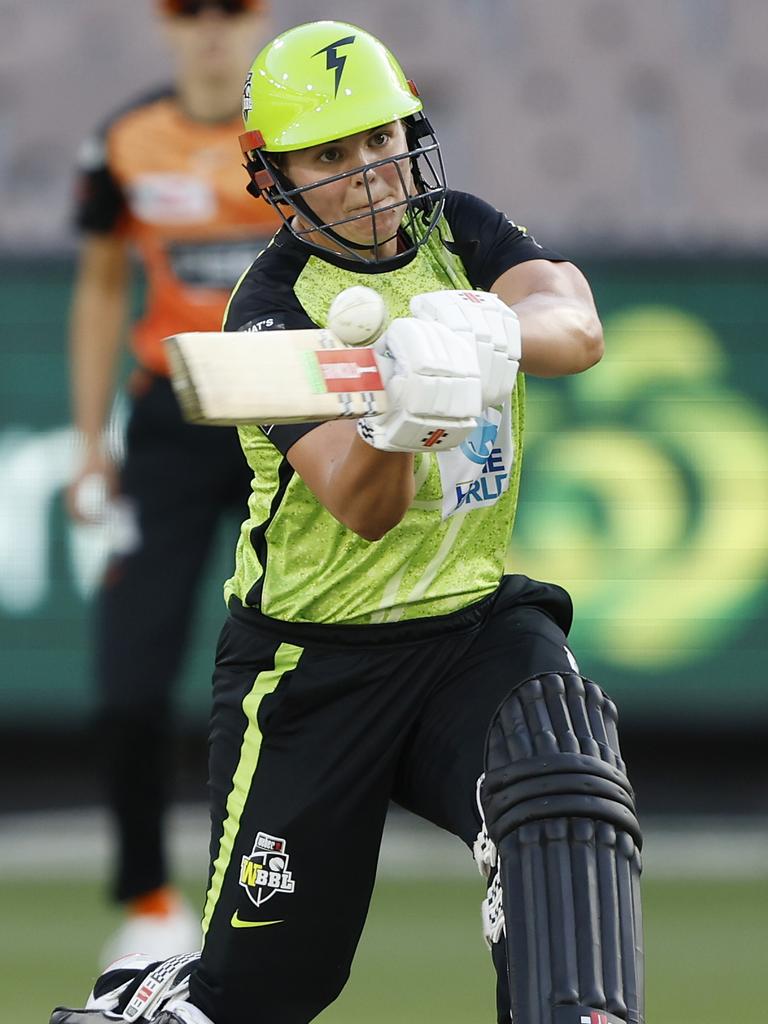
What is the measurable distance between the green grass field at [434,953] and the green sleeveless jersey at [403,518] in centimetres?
141

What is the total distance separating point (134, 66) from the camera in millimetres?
9531

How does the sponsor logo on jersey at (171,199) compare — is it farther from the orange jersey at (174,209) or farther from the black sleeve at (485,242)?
the black sleeve at (485,242)

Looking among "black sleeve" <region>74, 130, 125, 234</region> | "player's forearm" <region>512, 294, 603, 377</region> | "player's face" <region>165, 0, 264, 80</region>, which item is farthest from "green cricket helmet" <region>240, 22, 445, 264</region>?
"black sleeve" <region>74, 130, 125, 234</region>

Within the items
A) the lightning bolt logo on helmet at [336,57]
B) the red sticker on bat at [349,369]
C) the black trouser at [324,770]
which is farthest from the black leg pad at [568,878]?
the lightning bolt logo on helmet at [336,57]

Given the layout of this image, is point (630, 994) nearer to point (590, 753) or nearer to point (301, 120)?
point (590, 753)

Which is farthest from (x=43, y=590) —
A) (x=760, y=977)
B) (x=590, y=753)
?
(x=590, y=753)

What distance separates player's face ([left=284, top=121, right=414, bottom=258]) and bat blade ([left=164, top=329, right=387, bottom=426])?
1.85 ft

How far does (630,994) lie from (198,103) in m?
3.00

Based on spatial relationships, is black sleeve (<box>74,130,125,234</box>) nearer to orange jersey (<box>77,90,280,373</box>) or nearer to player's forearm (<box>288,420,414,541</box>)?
orange jersey (<box>77,90,280,373</box>)

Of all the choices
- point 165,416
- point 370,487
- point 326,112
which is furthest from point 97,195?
point 370,487

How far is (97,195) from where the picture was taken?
4984 millimetres

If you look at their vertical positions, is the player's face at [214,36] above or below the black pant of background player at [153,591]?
above

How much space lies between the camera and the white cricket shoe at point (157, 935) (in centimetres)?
446

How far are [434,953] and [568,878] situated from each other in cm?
226
